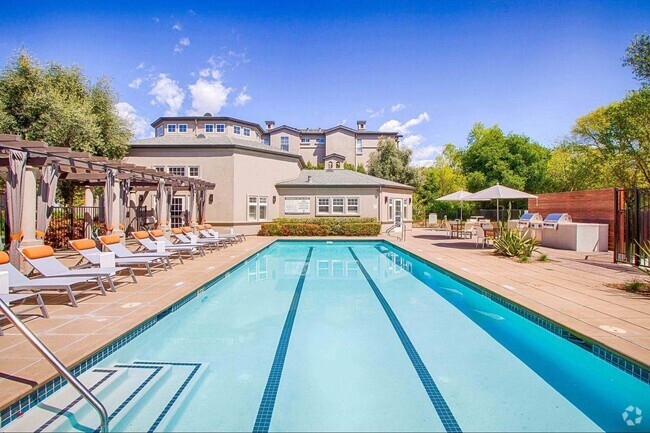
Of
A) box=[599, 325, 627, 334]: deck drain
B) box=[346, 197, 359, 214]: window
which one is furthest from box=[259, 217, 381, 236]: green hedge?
box=[599, 325, 627, 334]: deck drain

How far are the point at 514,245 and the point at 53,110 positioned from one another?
23772mm

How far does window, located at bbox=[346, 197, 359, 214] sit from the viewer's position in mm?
23500

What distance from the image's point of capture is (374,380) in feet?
14.3

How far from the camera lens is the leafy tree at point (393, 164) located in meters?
38.7

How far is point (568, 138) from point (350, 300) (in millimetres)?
40133

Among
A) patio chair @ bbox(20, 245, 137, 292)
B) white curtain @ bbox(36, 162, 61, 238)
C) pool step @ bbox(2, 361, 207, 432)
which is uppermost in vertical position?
white curtain @ bbox(36, 162, 61, 238)

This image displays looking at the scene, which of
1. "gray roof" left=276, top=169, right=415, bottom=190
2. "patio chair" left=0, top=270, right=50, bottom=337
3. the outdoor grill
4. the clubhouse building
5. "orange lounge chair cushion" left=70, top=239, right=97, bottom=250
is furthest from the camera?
"gray roof" left=276, top=169, right=415, bottom=190

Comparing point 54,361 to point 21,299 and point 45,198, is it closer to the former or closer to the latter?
point 21,299

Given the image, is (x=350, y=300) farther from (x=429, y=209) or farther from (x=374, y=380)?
(x=429, y=209)

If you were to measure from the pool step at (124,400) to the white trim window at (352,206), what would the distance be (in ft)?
63.4

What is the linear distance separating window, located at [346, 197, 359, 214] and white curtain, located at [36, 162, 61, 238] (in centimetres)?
1709

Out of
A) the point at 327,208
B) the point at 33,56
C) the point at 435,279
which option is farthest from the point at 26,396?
the point at 33,56

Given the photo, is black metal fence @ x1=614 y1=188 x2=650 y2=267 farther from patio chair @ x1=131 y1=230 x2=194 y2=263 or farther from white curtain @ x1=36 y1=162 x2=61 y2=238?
white curtain @ x1=36 y1=162 x2=61 y2=238

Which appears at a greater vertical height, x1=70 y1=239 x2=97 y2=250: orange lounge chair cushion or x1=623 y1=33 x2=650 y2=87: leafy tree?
x1=623 y1=33 x2=650 y2=87: leafy tree
